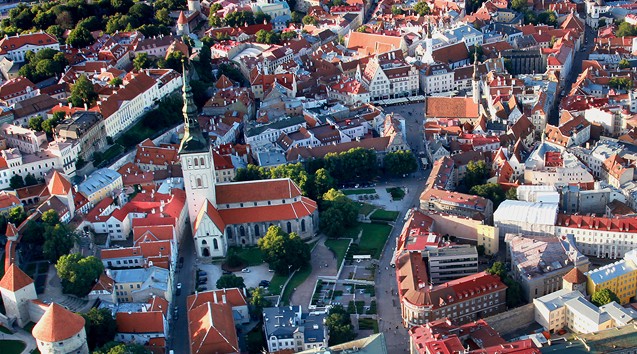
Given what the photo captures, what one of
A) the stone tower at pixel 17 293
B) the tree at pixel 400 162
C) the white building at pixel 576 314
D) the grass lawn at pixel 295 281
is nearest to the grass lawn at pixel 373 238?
the grass lawn at pixel 295 281

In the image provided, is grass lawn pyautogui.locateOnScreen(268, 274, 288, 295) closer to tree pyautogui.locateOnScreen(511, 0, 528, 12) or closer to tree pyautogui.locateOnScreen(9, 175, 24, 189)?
tree pyautogui.locateOnScreen(9, 175, 24, 189)

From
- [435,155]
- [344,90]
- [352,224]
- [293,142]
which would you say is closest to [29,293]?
[352,224]

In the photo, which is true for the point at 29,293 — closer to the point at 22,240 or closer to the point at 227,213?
the point at 22,240

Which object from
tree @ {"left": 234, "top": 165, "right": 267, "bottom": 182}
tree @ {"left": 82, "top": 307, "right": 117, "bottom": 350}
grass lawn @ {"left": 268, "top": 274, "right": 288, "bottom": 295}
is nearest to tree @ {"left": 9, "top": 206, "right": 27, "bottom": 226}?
tree @ {"left": 82, "top": 307, "right": 117, "bottom": 350}

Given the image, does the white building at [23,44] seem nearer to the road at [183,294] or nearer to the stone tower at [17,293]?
the road at [183,294]

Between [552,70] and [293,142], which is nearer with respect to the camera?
[293,142]
